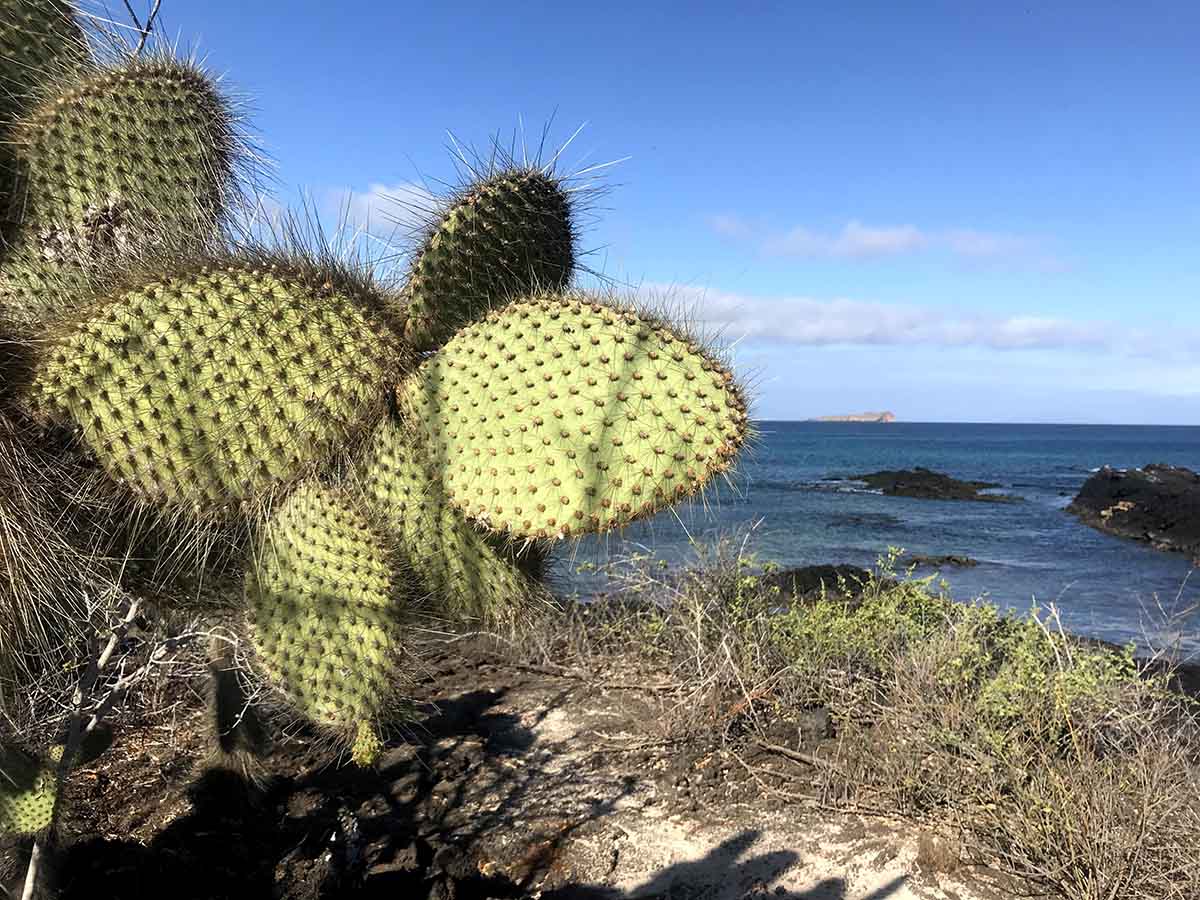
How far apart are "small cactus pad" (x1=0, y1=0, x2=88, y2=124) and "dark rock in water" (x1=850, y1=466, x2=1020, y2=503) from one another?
104 ft

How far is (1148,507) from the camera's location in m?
21.5

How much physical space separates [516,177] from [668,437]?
0.67m

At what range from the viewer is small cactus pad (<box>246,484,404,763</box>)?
1.25 metres

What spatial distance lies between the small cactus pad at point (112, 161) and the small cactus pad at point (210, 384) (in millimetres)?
416

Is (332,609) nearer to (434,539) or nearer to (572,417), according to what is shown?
(434,539)

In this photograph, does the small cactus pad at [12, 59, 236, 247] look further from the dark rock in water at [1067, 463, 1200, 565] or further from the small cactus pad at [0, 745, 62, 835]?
the dark rock in water at [1067, 463, 1200, 565]

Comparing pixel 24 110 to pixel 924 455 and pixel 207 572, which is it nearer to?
pixel 207 572

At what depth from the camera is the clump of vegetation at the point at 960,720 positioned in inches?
147

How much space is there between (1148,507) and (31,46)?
85.7 feet

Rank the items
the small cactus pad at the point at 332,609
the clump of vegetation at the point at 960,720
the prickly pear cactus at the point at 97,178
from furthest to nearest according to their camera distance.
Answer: the clump of vegetation at the point at 960,720, the prickly pear cactus at the point at 97,178, the small cactus pad at the point at 332,609

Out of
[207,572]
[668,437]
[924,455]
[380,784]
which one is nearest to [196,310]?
[207,572]

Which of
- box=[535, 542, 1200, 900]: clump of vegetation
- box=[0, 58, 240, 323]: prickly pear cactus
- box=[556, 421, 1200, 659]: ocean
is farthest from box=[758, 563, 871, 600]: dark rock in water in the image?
box=[0, 58, 240, 323]: prickly pear cactus

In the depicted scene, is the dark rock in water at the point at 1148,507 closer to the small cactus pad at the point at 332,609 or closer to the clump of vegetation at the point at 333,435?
the clump of vegetation at the point at 333,435

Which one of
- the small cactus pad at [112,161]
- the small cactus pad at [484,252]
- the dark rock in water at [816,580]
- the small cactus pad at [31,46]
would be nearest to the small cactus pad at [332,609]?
the small cactus pad at [484,252]
